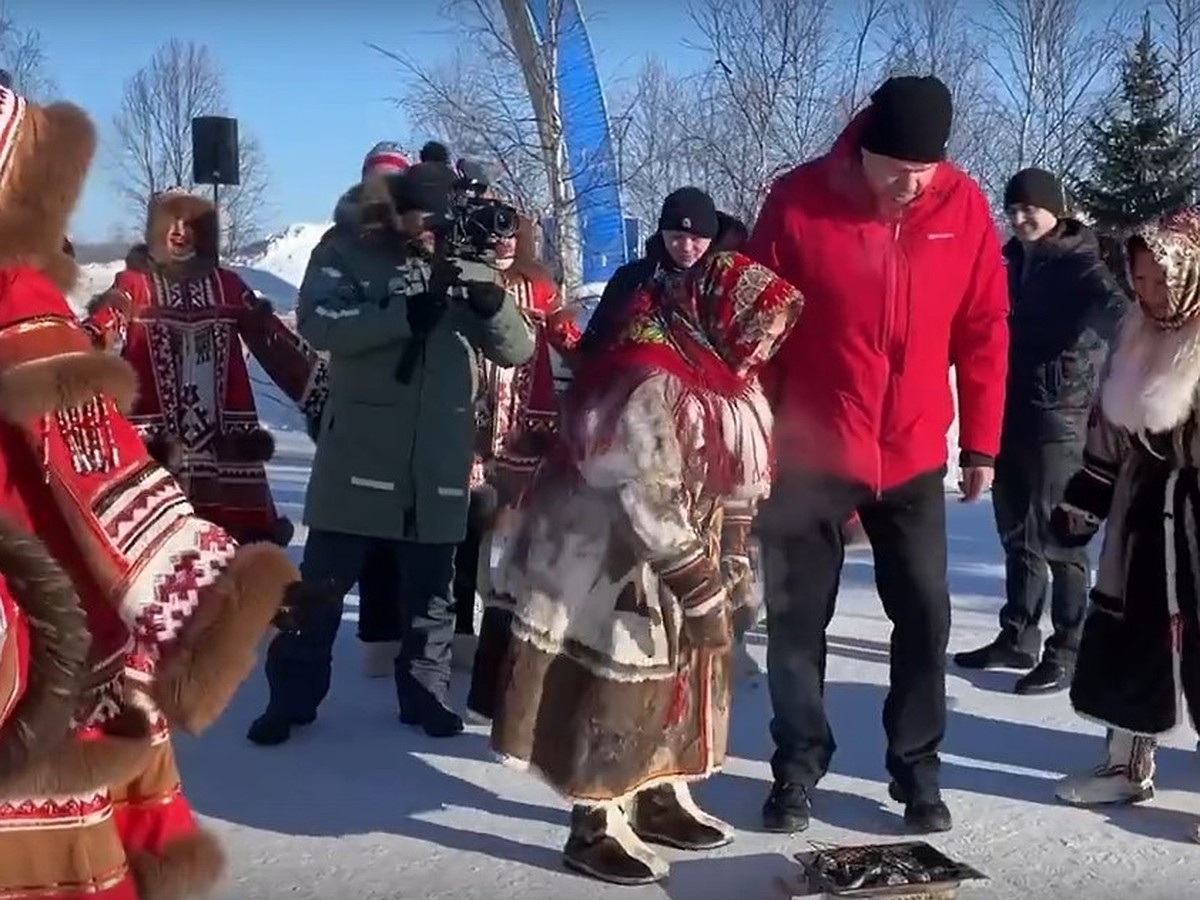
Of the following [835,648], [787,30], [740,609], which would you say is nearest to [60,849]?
[740,609]

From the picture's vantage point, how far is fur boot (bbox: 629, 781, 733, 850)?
3.87 m

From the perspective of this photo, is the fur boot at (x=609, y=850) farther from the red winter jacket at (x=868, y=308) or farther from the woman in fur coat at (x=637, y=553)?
the red winter jacket at (x=868, y=308)

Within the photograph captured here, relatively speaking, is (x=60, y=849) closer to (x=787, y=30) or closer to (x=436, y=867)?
(x=436, y=867)

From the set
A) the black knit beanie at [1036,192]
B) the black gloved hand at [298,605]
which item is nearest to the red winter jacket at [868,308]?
the black knit beanie at [1036,192]

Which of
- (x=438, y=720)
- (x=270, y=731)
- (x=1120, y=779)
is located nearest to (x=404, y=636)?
(x=438, y=720)

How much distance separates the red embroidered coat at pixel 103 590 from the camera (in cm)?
195

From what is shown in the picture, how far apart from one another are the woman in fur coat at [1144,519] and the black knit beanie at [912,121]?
0.64m

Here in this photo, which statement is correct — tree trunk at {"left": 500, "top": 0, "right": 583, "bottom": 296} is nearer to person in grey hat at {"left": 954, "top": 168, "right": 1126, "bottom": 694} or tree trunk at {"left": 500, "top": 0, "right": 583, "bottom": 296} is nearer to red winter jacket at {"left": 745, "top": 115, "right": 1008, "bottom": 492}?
person in grey hat at {"left": 954, "top": 168, "right": 1126, "bottom": 694}

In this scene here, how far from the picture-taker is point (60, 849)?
1.99 metres

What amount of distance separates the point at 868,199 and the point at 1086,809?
1825mm

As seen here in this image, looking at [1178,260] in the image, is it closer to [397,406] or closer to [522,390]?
[397,406]

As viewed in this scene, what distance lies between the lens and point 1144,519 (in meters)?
4.05

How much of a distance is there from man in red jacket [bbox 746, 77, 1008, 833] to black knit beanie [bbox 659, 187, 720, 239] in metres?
1.66

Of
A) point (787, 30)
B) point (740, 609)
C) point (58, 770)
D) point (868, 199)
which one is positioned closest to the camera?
point (58, 770)
